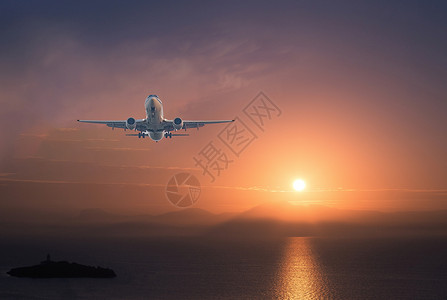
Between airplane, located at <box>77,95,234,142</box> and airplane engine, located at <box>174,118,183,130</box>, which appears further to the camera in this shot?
airplane engine, located at <box>174,118,183,130</box>

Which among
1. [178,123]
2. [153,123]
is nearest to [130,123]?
[153,123]

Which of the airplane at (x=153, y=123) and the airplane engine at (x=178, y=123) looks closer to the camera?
the airplane at (x=153, y=123)

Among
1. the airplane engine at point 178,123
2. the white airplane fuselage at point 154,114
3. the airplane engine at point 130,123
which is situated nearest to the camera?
the white airplane fuselage at point 154,114

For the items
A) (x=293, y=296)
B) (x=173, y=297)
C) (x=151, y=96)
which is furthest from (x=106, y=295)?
(x=151, y=96)

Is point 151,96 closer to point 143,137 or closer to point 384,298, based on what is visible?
point 143,137

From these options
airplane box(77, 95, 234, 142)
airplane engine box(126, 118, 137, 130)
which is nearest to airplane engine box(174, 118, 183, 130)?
airplane box(77, 95, 234, 142)

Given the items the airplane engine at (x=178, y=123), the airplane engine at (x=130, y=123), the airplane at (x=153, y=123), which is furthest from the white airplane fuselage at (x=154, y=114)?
the airplane engine at (x=178, y=123)

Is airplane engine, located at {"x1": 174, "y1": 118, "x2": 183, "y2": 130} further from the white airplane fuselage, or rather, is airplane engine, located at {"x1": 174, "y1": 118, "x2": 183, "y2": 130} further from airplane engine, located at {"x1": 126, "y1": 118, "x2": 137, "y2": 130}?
airplane engine, located at {"x1": 126, "y1": 118, "x2": 137, "y2": 130}

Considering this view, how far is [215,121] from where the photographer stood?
13712cm

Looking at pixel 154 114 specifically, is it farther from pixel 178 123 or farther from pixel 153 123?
pixel 178 123

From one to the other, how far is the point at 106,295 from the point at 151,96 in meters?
120

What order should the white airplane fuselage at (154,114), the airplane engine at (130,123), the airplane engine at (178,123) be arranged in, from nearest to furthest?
the white airplane fuselage at (154,114) → the airplane engine at (130,123) → the airplane engine at (178,123)

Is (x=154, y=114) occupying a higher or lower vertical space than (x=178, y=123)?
lower

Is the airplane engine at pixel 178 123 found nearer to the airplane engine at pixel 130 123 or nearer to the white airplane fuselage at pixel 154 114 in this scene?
the white airplane fuselage at pixel 154 114
